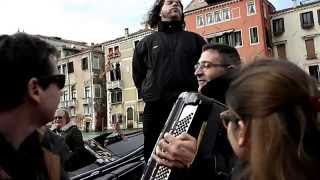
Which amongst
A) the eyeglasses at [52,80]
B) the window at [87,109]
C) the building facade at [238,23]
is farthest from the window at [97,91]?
the eyeglasses at [52,80]

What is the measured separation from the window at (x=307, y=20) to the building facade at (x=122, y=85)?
15.1 m

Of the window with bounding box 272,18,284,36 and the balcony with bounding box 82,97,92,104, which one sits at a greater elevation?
the window with bounding box 272,18,284,36

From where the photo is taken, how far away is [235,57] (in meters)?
2.88

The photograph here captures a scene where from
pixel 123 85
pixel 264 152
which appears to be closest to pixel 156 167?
pixel 264 152

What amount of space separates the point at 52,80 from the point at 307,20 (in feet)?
127

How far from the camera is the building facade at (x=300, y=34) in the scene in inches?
1474

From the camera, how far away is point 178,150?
1.84 m

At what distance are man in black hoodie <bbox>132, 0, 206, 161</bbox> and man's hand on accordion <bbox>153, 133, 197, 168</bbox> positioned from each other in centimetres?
139

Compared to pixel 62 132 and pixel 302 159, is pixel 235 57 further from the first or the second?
pixel 62 132

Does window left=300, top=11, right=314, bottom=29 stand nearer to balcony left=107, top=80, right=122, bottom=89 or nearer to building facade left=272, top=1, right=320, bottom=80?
building facade left=272, top=1, right=320, bottom=80

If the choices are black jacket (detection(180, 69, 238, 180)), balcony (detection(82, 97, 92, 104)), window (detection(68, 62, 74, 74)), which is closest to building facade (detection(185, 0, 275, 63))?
balcony (detection(82, 97, 92, 104))

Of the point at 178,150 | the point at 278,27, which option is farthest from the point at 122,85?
the point at 178,150

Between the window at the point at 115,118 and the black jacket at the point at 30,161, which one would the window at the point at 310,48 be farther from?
the black jacket at the point at 30,161

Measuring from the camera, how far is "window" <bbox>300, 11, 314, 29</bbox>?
123 ft
